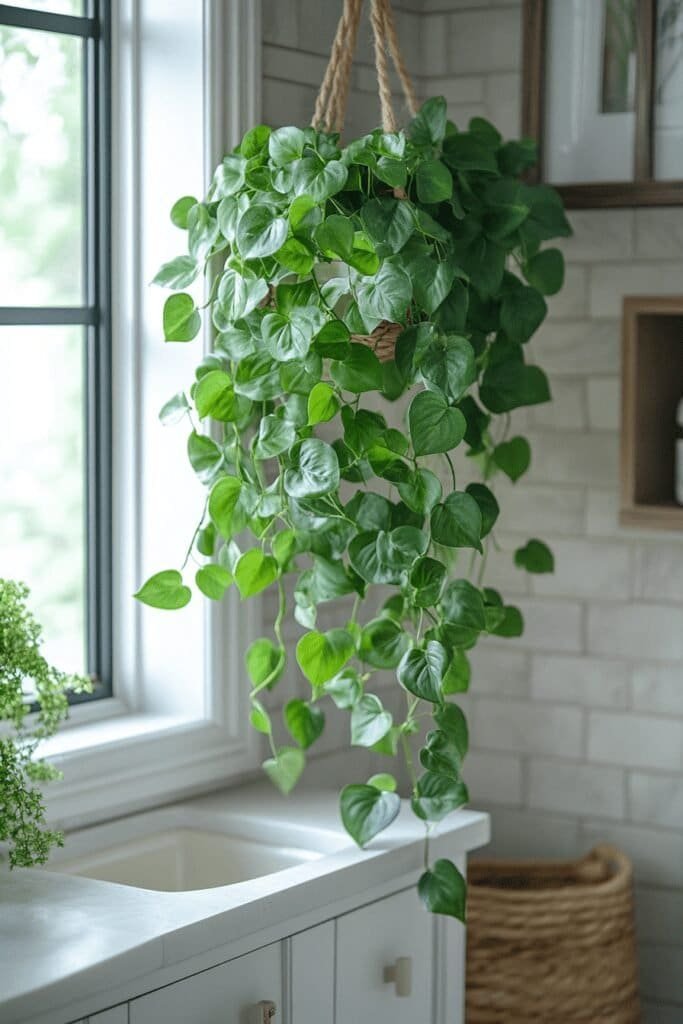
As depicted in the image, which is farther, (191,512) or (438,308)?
(191,512)

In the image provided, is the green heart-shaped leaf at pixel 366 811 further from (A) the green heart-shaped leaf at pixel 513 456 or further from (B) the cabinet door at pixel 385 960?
(A) the green heart-shaped leaf at pixel 513 456

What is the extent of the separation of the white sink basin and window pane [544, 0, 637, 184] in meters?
1.34

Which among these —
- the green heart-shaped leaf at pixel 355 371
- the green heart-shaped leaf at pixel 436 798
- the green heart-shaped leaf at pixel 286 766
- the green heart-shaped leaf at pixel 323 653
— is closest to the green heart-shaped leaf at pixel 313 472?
the green heart-shaped leaf at pixel 355 371

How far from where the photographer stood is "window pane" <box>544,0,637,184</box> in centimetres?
269

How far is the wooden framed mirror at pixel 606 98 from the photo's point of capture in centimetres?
264

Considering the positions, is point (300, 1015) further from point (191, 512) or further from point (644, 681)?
point (644, 681)

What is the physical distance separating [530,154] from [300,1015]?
144cm

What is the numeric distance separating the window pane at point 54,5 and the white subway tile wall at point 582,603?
559 millimetres

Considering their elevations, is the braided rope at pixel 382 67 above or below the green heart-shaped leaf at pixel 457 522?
above

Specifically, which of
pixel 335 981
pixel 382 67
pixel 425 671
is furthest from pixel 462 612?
pixel 382 67

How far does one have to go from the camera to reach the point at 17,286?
2.44 metres

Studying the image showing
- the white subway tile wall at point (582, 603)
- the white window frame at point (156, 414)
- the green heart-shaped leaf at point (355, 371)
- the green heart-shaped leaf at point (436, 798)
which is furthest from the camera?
the white subway tile wall at point (582, 603)

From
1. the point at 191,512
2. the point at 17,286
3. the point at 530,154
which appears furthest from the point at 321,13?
the point at 191,512

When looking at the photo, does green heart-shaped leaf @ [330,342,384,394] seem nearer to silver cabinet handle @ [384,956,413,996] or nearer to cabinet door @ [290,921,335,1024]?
cabinet door @ [290,921,335,1024]
